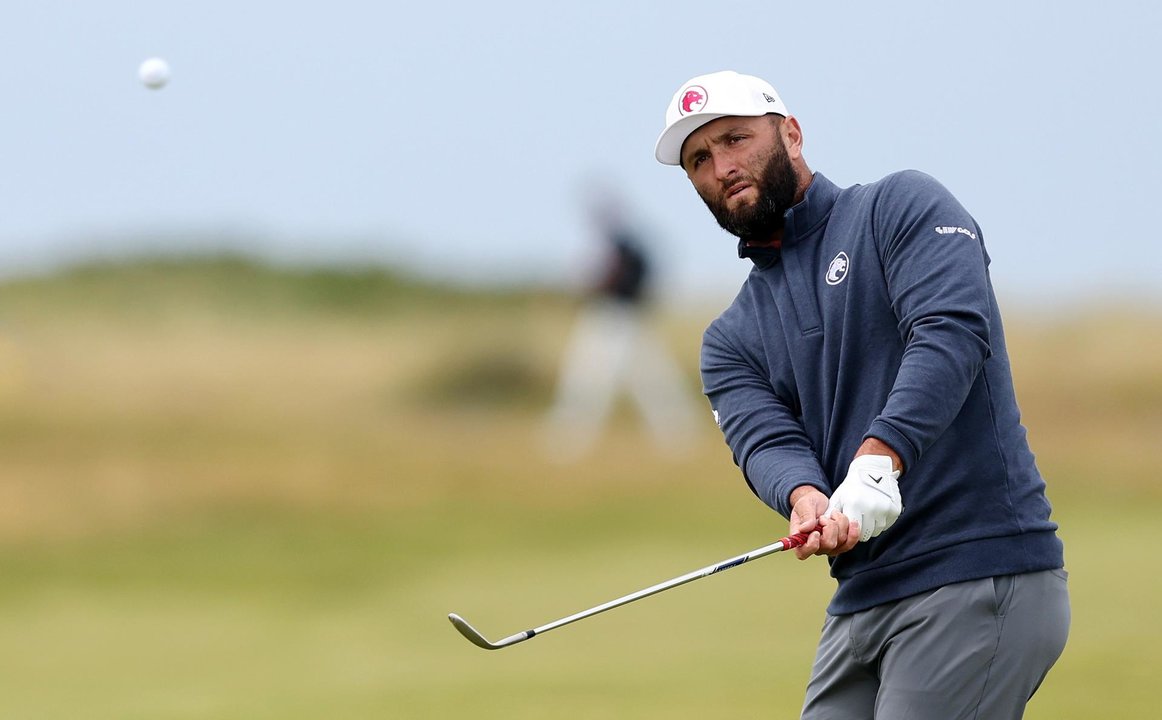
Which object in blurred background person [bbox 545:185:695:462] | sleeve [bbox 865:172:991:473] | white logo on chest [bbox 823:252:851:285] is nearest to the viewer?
sleeve [bbox 865:172:991:473]

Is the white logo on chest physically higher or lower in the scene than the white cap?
lower

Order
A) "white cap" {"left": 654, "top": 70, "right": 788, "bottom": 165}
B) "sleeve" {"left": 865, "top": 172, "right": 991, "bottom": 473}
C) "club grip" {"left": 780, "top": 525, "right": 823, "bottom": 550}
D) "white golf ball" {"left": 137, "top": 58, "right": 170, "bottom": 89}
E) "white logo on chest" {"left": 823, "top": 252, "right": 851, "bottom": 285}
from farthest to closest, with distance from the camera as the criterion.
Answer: "white golf ball" {"left": 137, "top": 58, "right": 170, "bottom": 89}, "white cap" {"left": 654, "top": 70, "right": 788, "bottom": 165}, "white logo on chest" {"left": 823, "top": 252, "right": 851, "bottom": 285}, "club grip" {"left": 780, "top": 525, "right": 823, "bottom": 550}, "sleeve" {"left": 865, "top": 172, "right": 991, "bottom": 473}

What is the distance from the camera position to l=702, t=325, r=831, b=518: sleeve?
342 centimetres

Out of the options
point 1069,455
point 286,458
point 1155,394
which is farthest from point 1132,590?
point 286,458

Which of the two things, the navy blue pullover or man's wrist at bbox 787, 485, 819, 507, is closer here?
the navy blue pullover

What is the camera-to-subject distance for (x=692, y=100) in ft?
11.6

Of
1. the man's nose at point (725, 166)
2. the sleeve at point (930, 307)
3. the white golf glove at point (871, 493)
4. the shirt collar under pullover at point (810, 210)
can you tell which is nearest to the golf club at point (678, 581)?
the white golf glove at point (871, 493)

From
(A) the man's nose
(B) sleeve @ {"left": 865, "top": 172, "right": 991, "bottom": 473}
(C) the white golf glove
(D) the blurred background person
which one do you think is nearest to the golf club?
(C) the white golf glove

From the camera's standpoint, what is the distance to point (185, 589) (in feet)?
35.9

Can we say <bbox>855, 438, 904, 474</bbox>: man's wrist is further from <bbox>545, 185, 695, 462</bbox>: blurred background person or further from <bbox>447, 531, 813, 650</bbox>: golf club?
<bbox>545, 185, 695, 462</bbox>: blurred background person

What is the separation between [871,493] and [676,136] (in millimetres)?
893

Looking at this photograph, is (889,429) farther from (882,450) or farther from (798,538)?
(798,538)

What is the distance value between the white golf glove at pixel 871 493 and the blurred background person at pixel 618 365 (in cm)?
1072

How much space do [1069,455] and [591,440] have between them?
3.84 metres
